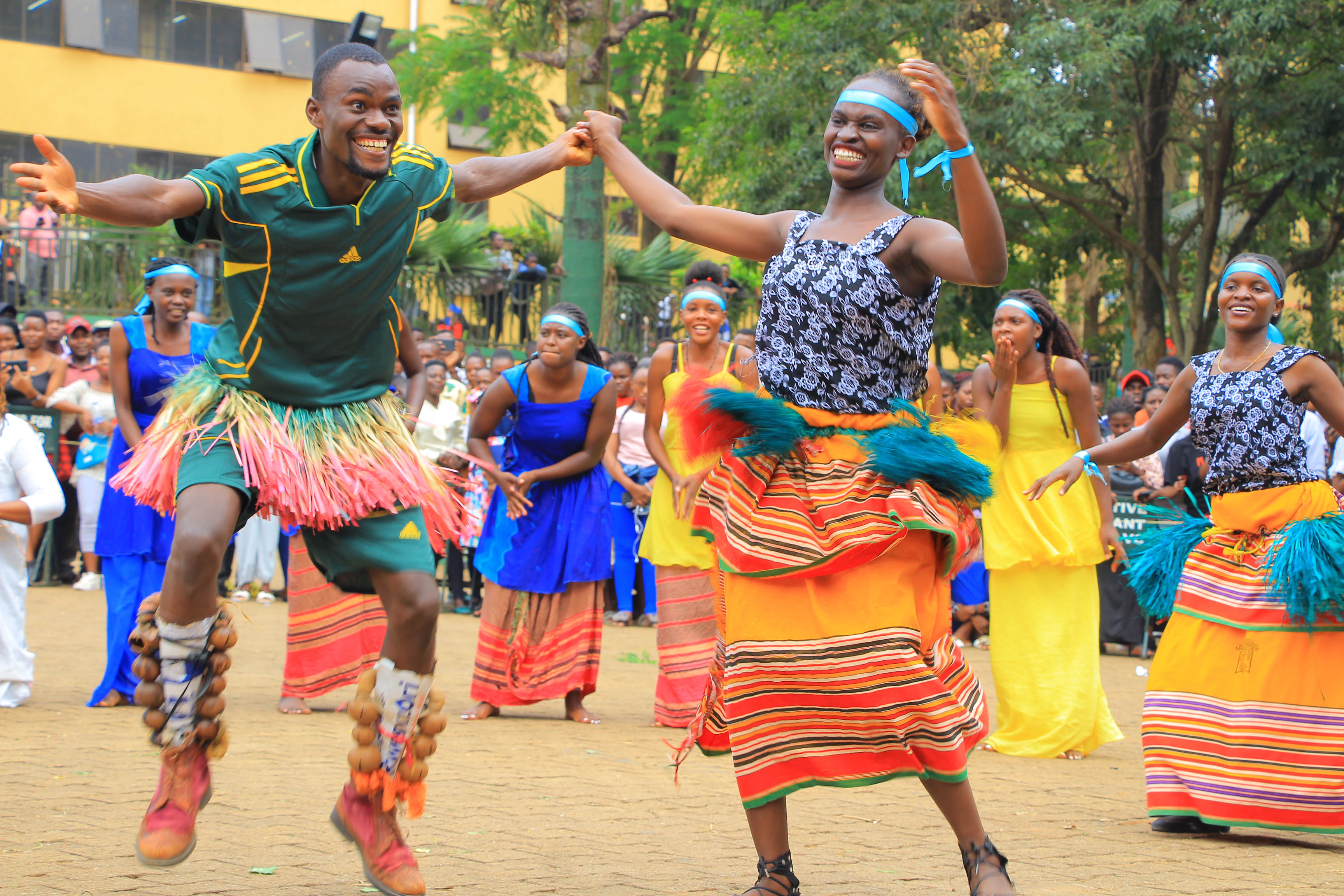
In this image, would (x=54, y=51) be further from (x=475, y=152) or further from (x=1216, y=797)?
(x=1216, y=797)

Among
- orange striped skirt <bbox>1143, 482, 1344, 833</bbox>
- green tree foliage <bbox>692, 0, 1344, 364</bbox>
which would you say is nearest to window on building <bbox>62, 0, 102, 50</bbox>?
green tree foliage <bbox>692, 0, 1344, 364</bbox>

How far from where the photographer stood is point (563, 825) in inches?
206

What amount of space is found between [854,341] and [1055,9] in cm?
1439

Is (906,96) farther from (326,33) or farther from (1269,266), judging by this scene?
(326,33)

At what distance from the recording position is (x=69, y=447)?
523 inches

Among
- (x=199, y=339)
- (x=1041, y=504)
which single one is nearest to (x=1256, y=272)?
(x=1041, y=504)

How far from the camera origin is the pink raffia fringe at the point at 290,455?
4.18 meters

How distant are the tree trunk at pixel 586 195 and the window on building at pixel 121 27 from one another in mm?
16532

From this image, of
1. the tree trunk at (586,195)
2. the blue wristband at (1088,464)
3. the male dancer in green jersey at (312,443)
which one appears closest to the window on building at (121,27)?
the tree trunk at (586,195)

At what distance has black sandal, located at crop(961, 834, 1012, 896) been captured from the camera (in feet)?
13.1

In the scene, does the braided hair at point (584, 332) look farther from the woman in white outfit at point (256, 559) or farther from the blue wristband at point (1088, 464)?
the woman in white outfit at point (256, 559)

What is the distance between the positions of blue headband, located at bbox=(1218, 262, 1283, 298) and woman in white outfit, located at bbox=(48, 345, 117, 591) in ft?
30.3

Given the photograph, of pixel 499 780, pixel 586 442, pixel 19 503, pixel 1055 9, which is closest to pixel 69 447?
pixel 19 503

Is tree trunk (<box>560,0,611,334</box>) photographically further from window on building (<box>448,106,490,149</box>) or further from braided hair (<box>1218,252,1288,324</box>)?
window on building (<box>448,106,490,149</box>)
